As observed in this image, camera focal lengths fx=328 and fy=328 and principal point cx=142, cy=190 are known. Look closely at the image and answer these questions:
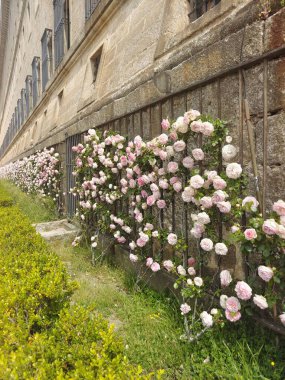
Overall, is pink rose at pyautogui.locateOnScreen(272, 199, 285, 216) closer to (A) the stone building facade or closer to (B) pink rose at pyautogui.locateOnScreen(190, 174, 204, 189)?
(A) the stone building facade

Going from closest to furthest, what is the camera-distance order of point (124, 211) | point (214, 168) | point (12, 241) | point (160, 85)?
1. point (214, 168)
2. point (160, 85)
3. point (12, 241)
4. point (124, 211)

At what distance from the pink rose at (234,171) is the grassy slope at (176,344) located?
100 cm

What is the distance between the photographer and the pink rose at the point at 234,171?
6.85 feet

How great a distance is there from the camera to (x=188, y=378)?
2045 millimetres

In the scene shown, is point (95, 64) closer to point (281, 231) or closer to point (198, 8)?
point (198, 8)

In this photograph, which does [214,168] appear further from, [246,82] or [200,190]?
[246,82]

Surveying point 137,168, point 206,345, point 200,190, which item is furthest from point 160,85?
point 206,345

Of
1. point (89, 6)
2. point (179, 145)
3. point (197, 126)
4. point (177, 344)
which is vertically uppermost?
point (89, 6)

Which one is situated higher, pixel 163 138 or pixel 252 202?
pixel 163 138

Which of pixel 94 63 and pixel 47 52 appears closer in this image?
pixel 94 63

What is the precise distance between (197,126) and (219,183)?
453mm

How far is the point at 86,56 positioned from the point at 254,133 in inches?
258

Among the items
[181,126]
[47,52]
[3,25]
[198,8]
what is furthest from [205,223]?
[3,25]

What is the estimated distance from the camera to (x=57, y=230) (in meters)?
5.91
